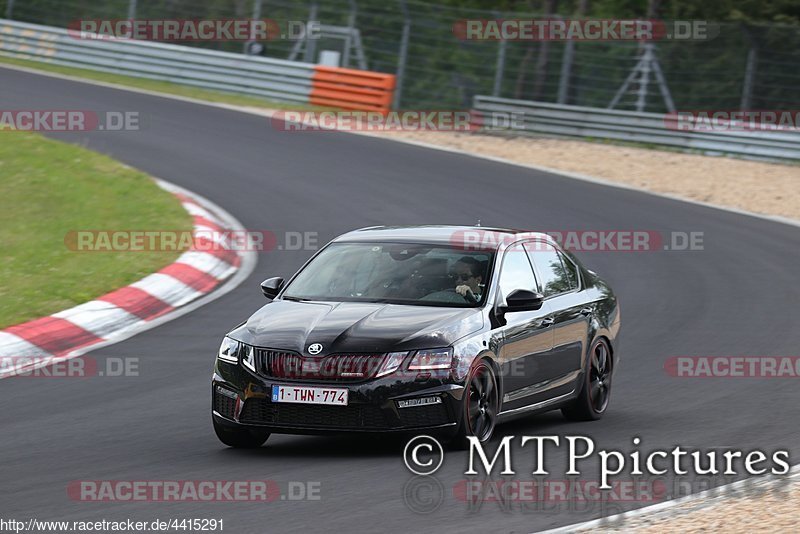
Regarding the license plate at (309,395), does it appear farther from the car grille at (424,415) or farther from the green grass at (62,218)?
the green grass at (62,218)

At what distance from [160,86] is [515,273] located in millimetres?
25029

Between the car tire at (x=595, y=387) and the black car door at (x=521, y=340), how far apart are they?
623 mm

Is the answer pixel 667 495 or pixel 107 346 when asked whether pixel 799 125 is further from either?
pixel 667 495

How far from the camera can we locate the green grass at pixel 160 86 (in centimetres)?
3216

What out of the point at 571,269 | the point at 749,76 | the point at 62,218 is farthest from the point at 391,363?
the point at 749,76

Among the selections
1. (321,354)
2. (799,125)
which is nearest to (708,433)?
(321,354)

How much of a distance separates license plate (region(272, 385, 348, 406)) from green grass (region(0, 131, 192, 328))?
15.3 ft

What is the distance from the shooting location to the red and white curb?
11812 mm

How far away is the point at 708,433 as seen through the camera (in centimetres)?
950

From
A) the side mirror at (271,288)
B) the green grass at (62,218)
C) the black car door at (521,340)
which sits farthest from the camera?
the green grass at (62,218)

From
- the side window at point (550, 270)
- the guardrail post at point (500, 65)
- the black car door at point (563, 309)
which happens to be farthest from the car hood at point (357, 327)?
the guardrail post at point (500, 65)

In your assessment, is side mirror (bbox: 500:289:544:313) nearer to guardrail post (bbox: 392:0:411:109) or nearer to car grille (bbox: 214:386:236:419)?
car grille (bbox: 214:386:236:419)

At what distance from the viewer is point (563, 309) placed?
10094 mm

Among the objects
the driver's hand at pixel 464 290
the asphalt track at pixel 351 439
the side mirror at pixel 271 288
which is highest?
the driver's hand at pixel 464 290
